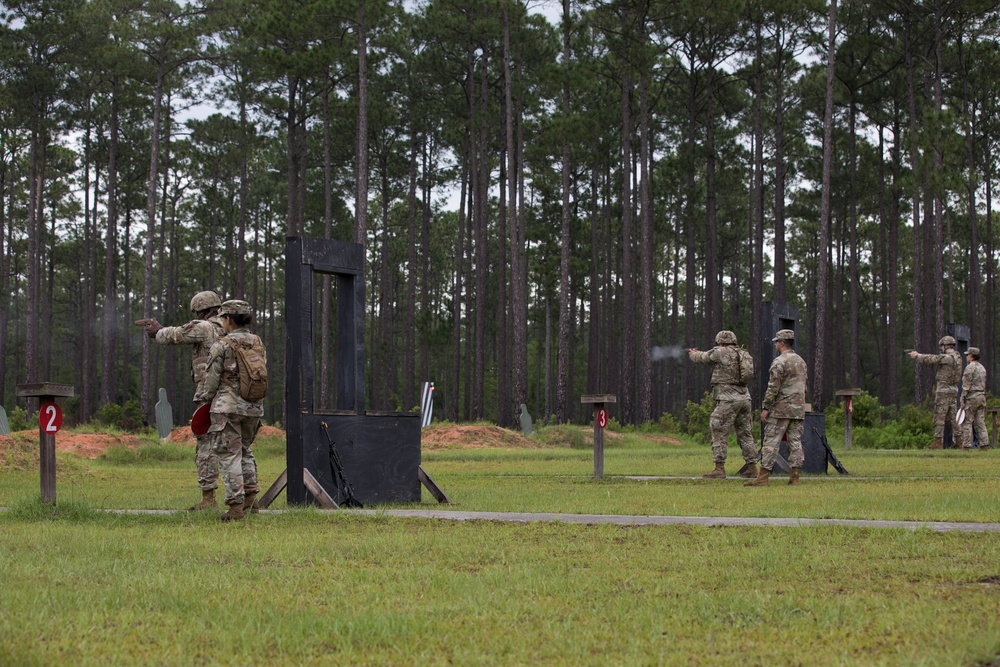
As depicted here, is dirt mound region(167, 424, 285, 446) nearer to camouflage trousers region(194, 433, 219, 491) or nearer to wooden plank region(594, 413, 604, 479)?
wooden plank region(594, 413, 604, 479)

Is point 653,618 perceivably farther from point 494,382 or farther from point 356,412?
point 494,382

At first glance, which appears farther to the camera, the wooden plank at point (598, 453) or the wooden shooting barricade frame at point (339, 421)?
the wooden plank at point (598, 453)

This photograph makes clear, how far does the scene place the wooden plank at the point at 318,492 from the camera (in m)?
11.3

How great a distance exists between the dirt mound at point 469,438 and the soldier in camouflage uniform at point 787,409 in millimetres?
16623

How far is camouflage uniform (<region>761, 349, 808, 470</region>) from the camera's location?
15.5 metres

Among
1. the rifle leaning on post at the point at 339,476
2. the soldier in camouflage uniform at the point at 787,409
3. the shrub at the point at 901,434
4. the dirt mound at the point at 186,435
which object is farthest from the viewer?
the dirt mound at the point at 186,435

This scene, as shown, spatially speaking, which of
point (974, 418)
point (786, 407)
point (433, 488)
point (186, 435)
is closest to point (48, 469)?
point (433, 488)

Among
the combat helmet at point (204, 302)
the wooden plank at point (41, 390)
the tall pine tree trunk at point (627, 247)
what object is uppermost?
the tall pine tree trunk at point (627, 247)

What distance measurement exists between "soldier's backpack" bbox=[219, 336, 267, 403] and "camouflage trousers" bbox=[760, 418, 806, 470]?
7173 mm

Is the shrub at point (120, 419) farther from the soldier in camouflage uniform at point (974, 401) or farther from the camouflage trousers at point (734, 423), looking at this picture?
the camouflage trousers at point (734, 423)

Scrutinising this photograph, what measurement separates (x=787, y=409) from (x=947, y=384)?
12.4 meters

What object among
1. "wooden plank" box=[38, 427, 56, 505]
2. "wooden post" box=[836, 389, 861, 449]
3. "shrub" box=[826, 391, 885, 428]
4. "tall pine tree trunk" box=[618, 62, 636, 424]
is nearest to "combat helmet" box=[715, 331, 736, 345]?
"wooden post" box=[836, 389, 861, 449]

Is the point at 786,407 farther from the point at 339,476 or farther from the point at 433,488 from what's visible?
the point at 339,476

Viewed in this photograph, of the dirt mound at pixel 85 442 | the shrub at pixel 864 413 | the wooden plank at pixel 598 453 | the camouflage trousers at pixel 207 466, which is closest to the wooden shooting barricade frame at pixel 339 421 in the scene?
the camouflage trousers at pixel 207 466
